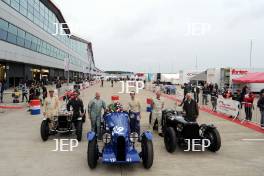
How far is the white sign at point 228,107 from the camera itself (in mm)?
15594

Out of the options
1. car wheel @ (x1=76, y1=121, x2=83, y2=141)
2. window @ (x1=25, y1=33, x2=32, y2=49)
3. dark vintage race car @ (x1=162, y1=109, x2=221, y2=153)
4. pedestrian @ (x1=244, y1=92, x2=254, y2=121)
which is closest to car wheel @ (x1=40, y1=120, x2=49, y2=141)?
car wheel @ (x1=76, y1=121, x2=83, y2=141)

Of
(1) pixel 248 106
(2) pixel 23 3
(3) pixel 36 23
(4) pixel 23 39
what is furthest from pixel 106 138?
(3) pixel 36 23

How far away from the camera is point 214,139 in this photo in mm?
8688

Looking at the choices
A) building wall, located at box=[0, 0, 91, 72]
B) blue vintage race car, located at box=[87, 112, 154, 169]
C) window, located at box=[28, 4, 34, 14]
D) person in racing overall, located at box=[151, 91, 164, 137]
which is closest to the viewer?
blue vintage race car, located at box=[87, 112, 154, 169]

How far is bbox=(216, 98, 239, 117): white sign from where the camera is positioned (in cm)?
1559

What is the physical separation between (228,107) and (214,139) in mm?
8598

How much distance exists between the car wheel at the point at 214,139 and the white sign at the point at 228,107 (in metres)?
6.95

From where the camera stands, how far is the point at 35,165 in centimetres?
742

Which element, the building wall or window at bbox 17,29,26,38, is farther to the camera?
window at bbox 17,29,26,38

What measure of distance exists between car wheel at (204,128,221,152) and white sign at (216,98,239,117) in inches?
274

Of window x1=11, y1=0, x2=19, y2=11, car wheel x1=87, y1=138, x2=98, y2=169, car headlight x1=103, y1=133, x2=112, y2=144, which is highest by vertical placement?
window x1=11, y1=0, x2=19, y2=11

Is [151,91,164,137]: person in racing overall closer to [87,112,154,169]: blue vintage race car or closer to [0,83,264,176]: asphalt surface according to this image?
[0,83,264,176]: asphalt surface

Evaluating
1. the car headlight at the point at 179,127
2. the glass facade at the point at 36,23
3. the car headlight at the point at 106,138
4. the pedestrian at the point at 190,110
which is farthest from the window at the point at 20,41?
the car headlight at the point at 106,138

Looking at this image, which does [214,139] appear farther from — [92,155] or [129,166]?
[92,155]
